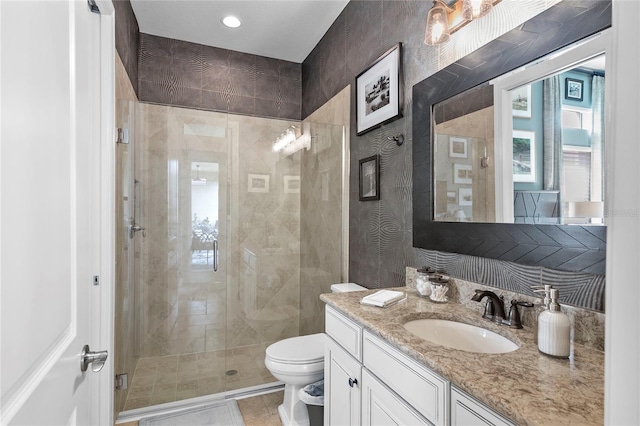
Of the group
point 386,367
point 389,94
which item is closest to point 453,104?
point 389,94

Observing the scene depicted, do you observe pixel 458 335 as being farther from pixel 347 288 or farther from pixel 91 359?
pixel 91 359

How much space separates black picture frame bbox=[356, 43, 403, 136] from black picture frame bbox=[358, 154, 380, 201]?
0.21 meters

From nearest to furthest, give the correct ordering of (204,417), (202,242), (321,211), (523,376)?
(523,376)
(204,417)
(202,242)
(321,211)

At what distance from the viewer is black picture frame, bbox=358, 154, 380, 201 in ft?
6.76

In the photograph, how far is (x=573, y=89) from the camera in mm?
1029

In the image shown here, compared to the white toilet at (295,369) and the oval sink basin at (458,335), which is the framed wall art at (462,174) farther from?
the white toilet at (295,369)

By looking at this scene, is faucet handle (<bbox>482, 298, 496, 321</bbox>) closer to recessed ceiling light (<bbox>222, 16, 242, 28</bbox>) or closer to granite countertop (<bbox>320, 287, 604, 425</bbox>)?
granite countertop (<bbox>320, 287, 604, 425</bbox>)

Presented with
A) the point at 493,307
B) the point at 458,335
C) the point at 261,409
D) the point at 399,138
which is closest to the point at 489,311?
the point at 493,307

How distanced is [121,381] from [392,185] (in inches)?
80.3

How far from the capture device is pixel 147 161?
2439 mm

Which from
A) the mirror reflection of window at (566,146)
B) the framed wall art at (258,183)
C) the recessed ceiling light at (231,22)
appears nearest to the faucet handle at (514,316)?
the mirror reflection of window at (566,146)

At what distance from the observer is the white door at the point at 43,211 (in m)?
0.55

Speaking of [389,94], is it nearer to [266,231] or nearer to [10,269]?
[266,231]

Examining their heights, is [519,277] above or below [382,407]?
above
